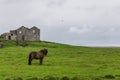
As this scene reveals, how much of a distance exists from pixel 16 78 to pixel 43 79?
2.24 meters

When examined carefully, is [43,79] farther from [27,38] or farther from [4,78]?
[27,38]

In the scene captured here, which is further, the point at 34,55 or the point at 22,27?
the point at 22,27

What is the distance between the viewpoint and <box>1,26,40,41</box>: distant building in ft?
470

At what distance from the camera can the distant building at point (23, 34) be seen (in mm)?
143125

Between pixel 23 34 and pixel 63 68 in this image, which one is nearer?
pixel 63 68

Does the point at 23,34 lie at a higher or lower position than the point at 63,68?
higher

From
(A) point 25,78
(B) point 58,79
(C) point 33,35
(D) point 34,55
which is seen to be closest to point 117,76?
(B) point 58,79

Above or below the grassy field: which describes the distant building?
above

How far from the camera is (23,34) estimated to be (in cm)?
14362

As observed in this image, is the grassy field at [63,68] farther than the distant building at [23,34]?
No

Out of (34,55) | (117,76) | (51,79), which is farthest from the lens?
(34,55)

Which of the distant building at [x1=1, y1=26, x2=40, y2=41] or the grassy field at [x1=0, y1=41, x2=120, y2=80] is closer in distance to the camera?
the grassy field at [x1=0, y1=41, x2=120, y2=80]

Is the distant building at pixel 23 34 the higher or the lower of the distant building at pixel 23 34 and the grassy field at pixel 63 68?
the higher

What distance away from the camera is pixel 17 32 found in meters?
145
